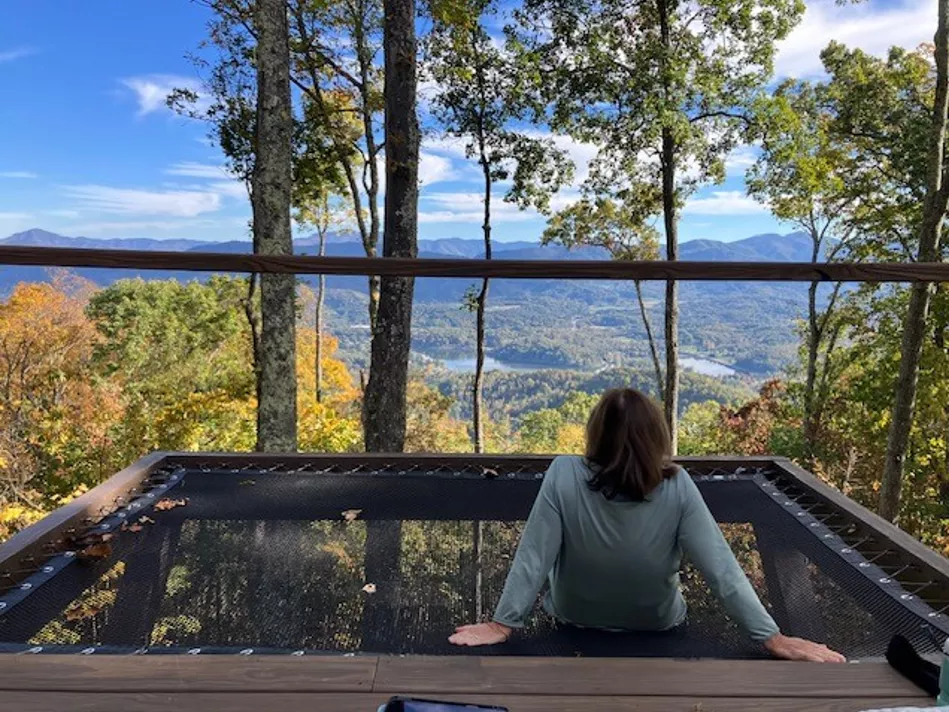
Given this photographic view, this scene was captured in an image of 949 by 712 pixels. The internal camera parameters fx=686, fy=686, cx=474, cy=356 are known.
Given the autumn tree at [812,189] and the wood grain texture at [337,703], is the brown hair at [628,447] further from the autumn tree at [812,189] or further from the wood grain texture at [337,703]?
the autumn tree at [812,189]

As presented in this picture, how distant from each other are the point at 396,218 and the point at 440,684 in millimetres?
5013

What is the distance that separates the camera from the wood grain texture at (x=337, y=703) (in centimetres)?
106

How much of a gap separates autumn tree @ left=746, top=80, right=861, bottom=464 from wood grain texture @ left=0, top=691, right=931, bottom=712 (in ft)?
26.9

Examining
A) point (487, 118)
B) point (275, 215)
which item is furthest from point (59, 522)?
point (487, 118)

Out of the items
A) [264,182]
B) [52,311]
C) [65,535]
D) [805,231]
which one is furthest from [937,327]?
[52,311]

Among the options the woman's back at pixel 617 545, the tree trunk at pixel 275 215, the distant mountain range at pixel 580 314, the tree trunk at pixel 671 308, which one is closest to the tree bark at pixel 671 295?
the tree trunk at pixel 671 308

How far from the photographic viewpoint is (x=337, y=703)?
42.2 inches

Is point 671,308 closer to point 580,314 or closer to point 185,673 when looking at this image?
point 185,673

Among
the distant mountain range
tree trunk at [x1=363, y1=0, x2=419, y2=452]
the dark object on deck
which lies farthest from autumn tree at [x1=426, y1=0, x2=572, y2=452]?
the dark object on deck

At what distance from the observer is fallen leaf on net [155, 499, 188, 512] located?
2.19m

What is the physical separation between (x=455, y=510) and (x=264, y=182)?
3974 millimetres

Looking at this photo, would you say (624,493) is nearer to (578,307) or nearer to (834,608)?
(834,608)

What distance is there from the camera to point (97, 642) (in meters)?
1.44

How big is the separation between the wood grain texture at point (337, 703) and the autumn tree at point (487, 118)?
40.3 feet
